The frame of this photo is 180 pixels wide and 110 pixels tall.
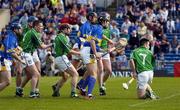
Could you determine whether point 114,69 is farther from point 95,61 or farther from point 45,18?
point 95,61

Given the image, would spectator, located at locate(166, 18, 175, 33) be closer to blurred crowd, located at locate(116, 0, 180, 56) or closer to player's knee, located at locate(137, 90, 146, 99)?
blurred crowd, located at locate(116, 0, 180, 56)

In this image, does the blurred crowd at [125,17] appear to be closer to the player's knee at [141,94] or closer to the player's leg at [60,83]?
the player's leg at [60,83]

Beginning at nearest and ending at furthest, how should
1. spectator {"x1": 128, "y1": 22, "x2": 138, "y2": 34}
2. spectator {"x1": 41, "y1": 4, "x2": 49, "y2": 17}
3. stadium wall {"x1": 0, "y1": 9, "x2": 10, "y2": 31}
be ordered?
spectator {"x1": 128, "y1": 22, "x2": 138, "y2": 34} < spectator {"x1": 41, "y1": 4, "x2": 49, "y2": 17} < stadium wall {"x1": 0, "y1": 9, "x2": 10, "y2": 31}

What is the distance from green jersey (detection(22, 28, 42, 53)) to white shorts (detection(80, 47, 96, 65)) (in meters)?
1.43

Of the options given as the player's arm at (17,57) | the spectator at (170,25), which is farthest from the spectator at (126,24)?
the player's arm at (17,57)

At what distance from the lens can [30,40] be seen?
71.9 feet

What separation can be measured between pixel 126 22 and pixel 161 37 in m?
2.18

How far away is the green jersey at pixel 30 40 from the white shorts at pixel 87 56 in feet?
4.68

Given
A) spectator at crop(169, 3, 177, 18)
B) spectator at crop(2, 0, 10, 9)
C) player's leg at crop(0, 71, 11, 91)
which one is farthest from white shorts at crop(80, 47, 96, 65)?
spectator at crop(2, 0, 10, 9)

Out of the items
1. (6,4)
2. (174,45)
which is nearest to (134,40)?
(174,45)

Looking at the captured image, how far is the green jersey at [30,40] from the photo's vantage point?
71.6ft

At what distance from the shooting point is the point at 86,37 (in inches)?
846

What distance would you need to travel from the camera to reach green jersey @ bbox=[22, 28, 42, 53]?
859 inches

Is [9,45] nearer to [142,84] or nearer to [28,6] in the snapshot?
[142,84]
